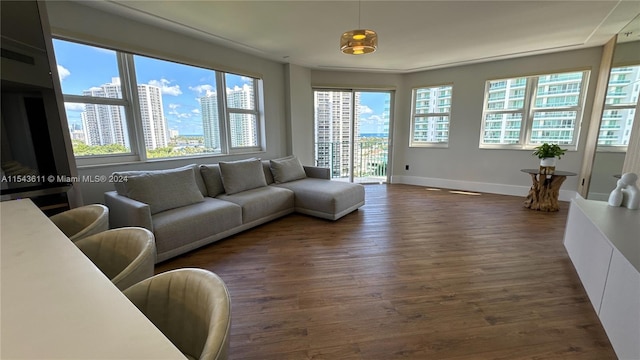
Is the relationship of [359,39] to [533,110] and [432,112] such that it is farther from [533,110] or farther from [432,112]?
[533,110]

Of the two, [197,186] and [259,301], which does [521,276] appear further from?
[197,186]

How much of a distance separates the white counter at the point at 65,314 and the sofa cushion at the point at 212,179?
94.8 inches

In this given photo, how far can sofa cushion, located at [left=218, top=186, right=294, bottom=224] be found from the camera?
3.08 metres

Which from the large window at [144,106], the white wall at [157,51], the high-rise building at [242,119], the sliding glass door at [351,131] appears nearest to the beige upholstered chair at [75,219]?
the white wall at [157,51]

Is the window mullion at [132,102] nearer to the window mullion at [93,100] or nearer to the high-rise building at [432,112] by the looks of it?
the window mullion at [93,100]

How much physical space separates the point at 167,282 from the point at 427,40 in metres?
4.07

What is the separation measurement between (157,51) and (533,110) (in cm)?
580

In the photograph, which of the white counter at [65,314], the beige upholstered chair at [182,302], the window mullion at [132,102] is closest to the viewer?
the white counter at [65,314]

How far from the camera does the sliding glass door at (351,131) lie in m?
5.39

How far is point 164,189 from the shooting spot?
8.78ft

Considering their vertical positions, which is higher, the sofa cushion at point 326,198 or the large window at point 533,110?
the large window at point 533,110

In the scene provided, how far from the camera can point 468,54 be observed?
425 centimetres

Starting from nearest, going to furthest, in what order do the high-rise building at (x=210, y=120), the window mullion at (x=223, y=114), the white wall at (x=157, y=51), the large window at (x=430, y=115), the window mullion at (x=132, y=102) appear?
1. the white wall at (x=157, y=51)
2. the window mullion at (x=132, y=102)
3. the high-rise building at (x=210, y=120)
4. the window mullion at (x=223, y=114)
5. the large window at (x=430, y=115)

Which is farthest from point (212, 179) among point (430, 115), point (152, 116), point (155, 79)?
point (430, 115)
